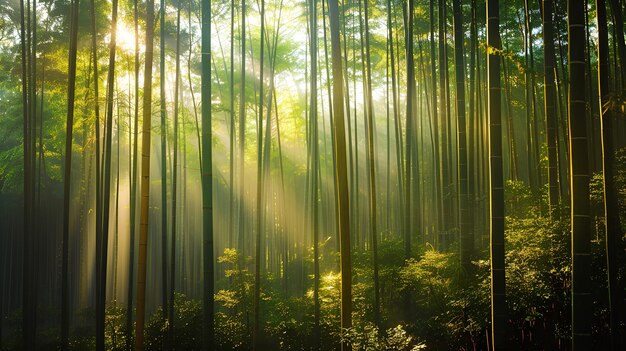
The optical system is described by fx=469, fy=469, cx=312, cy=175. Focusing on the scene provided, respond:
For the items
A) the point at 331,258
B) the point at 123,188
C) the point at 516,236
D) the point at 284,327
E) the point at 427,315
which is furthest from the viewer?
the point at 123,188

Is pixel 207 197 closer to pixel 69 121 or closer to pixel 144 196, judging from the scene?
pixel 144 196

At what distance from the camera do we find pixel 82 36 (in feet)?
28.6

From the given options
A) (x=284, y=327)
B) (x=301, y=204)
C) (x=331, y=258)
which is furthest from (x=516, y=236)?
(x=301, y=204)

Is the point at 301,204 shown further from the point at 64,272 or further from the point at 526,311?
the point at 526,311

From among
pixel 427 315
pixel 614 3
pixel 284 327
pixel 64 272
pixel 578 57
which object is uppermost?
pixel 614 3

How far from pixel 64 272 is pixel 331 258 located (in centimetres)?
593

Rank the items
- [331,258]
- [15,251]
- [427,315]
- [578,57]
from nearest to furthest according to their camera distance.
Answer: [578,57]
[427,315]
[331,258]
[15,251]

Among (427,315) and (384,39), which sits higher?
(384,39)

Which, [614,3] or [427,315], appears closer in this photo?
[614,3]

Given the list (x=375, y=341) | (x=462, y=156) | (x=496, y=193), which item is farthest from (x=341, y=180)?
(x=462, y=156)

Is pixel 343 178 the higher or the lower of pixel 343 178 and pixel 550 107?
the lower

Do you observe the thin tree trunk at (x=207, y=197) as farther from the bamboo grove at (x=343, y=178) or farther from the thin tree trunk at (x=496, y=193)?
the thin tree trunk at (x=496, y=193)

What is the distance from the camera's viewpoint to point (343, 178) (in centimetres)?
423

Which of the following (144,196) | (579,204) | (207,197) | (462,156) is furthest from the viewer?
(462,156)
